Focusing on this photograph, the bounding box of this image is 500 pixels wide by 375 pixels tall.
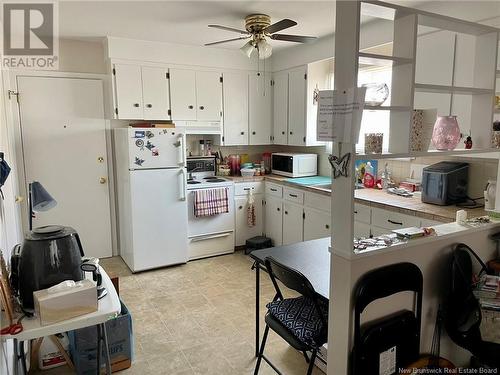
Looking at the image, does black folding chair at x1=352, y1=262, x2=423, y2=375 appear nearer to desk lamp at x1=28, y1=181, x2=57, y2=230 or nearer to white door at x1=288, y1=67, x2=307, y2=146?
desk lamp at x1=28, y1=181, x2=57, y2=230

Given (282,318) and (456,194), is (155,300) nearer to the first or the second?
(282,318)

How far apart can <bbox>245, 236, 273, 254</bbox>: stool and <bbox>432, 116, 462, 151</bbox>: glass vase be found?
9.38 ft

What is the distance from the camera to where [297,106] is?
4578mm

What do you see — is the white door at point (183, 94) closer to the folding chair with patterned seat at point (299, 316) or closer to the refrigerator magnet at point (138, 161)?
the refrigerator magnet at point (138, 161)

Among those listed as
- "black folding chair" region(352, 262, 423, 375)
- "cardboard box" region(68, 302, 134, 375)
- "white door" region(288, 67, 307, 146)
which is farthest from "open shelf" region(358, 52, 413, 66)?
"white door" region(288, 67, 307, 146)

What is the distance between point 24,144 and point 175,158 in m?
1.63

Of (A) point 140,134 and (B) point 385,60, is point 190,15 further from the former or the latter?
(B) point 385,60

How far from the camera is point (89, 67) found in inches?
165

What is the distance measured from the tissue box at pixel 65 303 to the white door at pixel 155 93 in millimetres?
2931

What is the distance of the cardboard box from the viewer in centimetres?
229

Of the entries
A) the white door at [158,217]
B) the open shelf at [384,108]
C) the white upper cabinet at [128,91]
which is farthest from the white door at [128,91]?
the open shelf at [384,108]

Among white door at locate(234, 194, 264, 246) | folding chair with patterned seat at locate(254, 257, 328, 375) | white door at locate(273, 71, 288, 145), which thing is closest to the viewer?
folding chair with patterned seat at locate(254, 257, 328, 375)

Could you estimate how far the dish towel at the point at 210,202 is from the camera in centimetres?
422

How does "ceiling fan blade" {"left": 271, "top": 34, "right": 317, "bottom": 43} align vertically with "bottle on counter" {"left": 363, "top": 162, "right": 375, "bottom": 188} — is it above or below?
above
